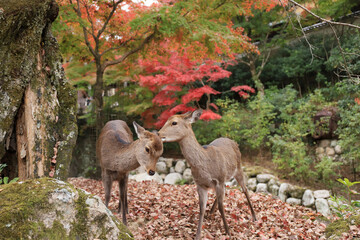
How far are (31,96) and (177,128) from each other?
2.09 m

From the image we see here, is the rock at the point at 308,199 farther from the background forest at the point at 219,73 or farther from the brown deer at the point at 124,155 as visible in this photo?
the brown deer at the point at 124,155

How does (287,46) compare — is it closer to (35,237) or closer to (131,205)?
(131,205)

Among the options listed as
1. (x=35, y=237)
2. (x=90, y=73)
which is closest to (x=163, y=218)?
(x=35, y=237)

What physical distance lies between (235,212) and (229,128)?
619 centimetres

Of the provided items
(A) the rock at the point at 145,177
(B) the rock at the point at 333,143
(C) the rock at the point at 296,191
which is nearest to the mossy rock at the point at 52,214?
(C) the rock at the point at 296,191

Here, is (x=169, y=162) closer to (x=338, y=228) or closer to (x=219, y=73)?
(x=219, y=73)

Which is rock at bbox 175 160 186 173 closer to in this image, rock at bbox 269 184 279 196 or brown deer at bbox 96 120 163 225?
rock at bbox 269 184 279 196

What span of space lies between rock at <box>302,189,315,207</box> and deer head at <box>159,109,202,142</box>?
5903 millimetres

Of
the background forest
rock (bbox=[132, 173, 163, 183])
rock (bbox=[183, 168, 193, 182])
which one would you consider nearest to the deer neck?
the background forest

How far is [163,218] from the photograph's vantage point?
4934mm

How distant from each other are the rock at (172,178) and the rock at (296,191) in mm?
4375

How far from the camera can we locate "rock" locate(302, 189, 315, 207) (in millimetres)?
8391

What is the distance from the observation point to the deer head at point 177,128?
418 centimetres

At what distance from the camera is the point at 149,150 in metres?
4.21
